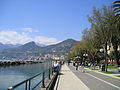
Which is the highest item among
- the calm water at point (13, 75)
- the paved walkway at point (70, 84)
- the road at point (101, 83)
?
the paved walkway at point (70, 84)

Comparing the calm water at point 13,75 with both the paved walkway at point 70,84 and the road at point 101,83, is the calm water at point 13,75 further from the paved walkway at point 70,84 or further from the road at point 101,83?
the road at point 101,83

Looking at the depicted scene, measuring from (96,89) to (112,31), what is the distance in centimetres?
2837

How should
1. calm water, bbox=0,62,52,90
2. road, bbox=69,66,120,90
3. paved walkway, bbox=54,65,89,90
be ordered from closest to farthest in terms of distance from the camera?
paved walkway, bbox=54,65,89,90 < road, bbox=69,66,120,90 < calm water, bbox=0,62,52,90

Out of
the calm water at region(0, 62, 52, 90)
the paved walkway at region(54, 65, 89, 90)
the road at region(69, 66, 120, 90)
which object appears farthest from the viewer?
the calm water at region(0, 62, 52, 90)

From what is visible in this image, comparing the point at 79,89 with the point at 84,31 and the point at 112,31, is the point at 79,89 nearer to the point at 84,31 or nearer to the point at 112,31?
the point at 112,31

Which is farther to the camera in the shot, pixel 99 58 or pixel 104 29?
pixel 99 58

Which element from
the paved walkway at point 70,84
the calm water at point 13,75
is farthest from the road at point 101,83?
the calm water at point 13,75

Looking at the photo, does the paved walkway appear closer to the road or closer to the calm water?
the road

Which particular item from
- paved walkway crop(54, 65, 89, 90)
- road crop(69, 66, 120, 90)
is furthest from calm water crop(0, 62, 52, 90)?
road crop(69, 66, 120, 90)

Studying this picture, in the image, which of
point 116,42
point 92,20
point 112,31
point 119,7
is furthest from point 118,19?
point 116,42

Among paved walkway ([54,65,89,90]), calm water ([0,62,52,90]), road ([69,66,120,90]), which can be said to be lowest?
calm water ([0,62,52,90])

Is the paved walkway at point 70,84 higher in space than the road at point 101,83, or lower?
higher

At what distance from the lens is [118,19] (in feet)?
90.1

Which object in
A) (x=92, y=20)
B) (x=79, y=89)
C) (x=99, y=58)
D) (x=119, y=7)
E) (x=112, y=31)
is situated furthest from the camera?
(x=99, y=58)
